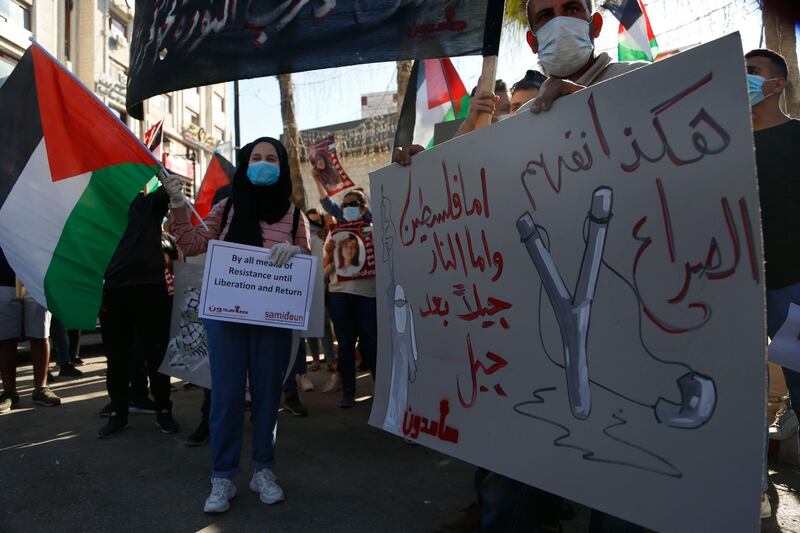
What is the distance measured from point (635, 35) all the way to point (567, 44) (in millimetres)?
4662

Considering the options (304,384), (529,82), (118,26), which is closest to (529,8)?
(529,82)

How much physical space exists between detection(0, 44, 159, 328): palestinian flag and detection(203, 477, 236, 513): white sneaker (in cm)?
122

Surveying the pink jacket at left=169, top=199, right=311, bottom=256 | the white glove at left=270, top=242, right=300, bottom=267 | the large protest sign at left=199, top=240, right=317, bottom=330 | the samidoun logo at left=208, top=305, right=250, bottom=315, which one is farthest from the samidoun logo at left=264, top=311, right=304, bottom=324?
the pink jacket at left=169, top=199, right=311, bottom=256

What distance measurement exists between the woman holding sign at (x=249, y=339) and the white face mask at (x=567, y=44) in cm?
151

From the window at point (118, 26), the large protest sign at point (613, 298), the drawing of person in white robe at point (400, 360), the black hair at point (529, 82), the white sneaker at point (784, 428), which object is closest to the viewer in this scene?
the large protest sign at point (613, 298)

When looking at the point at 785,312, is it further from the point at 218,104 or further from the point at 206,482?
the point at 218,104

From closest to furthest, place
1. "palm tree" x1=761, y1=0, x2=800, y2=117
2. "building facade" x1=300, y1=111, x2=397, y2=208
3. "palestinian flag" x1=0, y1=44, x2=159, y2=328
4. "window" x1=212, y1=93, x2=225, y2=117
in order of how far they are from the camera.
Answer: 1. "palestinian flag" x1=0, y1=44, x2=159, y2=328
2. "palm tree" x1=761, y1=0, x2=800, y2=117
3. "building facade" x1=300, y1=111, x2=397, y2=208
4. "window" x1=212, y1=93, x2=225, y2=117

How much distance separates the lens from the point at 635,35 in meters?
5.94

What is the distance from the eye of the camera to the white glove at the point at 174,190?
2850 mm

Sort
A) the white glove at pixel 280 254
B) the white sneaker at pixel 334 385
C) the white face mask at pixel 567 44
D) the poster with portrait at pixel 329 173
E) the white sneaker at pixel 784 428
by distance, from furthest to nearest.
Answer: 1. the poster with portrait at pixel 329 173
2. the white sneaker at pixel 334 385
3. the white sneaker at pixel 784 428
4. the white glove at pixel 280 254
5. the white face mask at pixel 567 44

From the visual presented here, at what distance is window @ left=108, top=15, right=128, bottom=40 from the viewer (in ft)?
78.4

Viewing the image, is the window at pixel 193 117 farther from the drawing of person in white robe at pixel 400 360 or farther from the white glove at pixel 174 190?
the drawing of person in white robe at pixel 400 360

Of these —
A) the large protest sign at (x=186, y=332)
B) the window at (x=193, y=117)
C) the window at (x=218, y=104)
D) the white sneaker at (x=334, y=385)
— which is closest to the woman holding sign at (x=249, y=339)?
the large protest sign at (x=186, y=332)

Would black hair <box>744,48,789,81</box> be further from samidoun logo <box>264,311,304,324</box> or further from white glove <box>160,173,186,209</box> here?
white glove <box>160,173,186,209</box>
